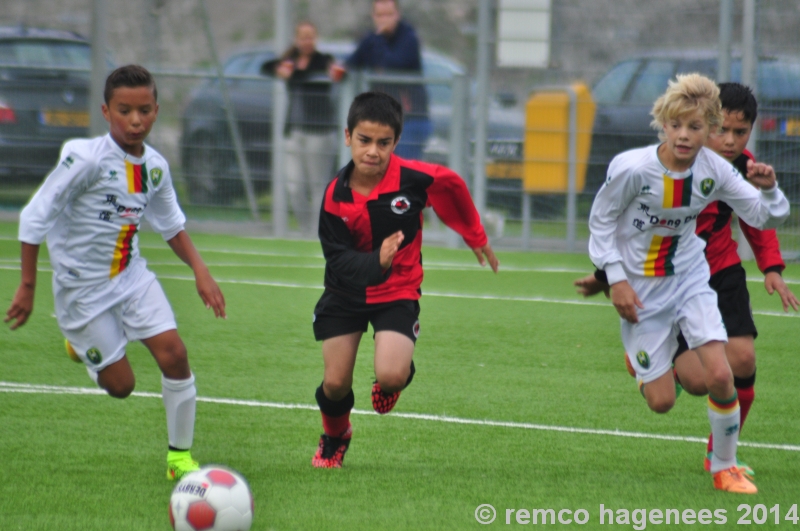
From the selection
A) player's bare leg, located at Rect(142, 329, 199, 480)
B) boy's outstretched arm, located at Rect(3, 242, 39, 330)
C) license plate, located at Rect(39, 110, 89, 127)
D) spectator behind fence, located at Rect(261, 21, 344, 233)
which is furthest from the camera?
license plate, located at Rect(39, 110, 89, 127)

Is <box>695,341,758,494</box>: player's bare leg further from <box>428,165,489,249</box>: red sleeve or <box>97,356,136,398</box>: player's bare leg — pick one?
<box>97,356,136,398</box>: player's bare leg

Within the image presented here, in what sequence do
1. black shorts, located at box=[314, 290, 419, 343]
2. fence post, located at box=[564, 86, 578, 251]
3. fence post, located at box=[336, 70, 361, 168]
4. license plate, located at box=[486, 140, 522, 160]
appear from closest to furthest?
black shorts, located at box=[314, 290, 419, 343] → fence post, located at box=[564, 86, 578, 251] → license plate, located at box=[486, 140, 522, 160] → fence post, located at box=[336, 70, 361, 168]

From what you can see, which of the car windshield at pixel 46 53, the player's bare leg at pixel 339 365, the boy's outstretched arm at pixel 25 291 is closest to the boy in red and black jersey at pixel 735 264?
the player's bare leg at pixel 339 365

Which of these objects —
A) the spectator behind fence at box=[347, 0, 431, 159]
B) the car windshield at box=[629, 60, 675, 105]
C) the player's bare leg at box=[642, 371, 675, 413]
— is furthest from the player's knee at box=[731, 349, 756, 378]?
the spectator behind fence at box=[347, 0, 431, 159]

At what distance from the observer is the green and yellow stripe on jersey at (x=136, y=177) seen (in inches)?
187

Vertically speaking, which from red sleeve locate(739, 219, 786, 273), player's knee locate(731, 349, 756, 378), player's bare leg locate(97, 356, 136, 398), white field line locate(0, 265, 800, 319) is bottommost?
white field line locate(0, 265, 800, 319)

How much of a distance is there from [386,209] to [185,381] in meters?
1.08

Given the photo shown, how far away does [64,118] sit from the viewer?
44.9 ft

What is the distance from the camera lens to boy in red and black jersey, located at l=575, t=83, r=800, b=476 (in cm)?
499

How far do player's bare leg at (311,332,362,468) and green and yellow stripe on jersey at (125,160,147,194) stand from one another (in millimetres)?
988

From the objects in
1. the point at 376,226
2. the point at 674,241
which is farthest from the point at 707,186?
the point at 376,226

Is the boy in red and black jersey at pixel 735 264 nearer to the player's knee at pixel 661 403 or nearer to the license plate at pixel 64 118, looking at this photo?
the player's knee at pixel 661 403

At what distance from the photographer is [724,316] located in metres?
5.05

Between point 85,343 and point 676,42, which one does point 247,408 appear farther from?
point 676,42
